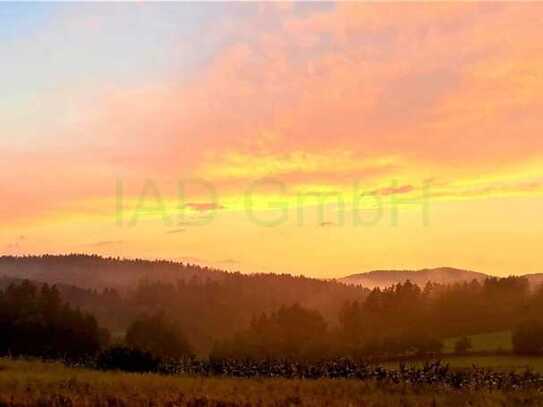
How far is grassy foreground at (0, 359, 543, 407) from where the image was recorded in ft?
82.1

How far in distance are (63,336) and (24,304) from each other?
315 inches

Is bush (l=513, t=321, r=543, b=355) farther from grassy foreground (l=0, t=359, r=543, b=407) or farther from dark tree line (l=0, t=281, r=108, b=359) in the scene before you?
grassy foreground (l=0, t=359, r=543, b=407)

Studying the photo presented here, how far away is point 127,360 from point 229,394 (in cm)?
2558

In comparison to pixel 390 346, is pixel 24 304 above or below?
above

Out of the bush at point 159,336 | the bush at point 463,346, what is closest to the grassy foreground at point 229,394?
the bush at point 463,346

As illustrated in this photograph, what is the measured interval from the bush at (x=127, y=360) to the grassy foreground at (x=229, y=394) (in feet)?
52.6

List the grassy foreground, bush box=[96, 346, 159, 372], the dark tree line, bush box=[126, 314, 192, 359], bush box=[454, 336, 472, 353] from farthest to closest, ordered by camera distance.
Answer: bush box=[126, 314, 192, 359]
the dark tree line
bush box=[454, 336, 472, 353]
bush box=[96, 346, 159, 372]
the grassy foreground

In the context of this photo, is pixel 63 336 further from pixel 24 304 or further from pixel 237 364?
pixel 237 364

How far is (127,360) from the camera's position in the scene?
50.8 metres

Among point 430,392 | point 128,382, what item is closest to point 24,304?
point 128,382

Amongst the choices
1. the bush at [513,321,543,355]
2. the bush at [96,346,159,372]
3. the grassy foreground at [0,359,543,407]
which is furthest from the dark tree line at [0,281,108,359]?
the grassy foreground at [0,359,543,407]

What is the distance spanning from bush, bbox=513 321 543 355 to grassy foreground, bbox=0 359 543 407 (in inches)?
2235

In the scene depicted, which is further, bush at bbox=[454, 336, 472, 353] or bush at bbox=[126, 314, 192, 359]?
bush at bbox=[126, 314, 192, 359]

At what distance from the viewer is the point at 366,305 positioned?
144 metres
